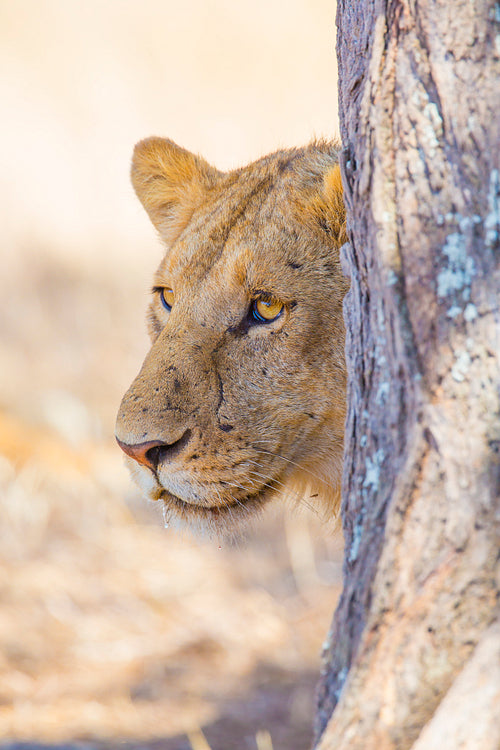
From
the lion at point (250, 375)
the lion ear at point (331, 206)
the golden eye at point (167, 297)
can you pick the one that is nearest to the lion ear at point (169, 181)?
the golden eye at point (167, 297)

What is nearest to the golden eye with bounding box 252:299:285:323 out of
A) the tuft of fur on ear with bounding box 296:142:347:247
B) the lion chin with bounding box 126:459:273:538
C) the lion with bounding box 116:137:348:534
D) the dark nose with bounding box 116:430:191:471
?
the lion with bounding box 116:137:348:534

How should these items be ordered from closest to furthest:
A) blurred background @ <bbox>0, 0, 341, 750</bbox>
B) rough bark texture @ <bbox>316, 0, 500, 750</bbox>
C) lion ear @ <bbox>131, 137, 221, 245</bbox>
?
rough bark texture @ <bbox>316, 0, 500, 750</bbox>, lion ear @ <bbox>131, 137, 221, 245</bbox>, blurred background @ <bbox>0, 0, 341, 750</bbox>

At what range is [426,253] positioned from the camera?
1576 mm

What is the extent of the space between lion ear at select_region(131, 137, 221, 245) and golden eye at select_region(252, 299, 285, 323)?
0.98m

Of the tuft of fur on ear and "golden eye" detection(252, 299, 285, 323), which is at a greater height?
the tuft of fur on ear

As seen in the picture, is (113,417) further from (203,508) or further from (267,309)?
(267,309)

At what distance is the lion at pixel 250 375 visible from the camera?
2521 millimetres

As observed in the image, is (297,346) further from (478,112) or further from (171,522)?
(478,112)

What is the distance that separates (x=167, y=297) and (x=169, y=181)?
2.44 feet

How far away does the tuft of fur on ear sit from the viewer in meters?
2.52

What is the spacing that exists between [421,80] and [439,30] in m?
0.10

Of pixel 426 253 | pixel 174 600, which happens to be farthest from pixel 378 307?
pixel 174 600

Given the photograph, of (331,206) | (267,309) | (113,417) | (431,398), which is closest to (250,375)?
(267,309)

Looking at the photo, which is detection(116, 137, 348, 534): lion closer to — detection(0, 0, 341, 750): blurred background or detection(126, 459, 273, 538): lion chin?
detection(126, 459, 273, 538): lion chin
